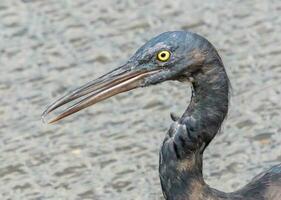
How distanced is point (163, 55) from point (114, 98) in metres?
3.45

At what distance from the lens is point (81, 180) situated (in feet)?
30.8

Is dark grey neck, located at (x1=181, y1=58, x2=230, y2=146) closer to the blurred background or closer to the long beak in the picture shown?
the long beak

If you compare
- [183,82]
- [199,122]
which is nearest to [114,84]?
[183,82]

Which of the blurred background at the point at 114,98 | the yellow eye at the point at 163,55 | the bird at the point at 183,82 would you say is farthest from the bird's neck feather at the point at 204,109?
the blurred background at the point at 114,98

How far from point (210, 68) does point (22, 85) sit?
417cm

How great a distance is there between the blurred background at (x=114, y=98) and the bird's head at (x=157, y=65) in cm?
201

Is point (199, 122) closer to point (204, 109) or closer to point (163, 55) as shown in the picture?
point (204, 109)

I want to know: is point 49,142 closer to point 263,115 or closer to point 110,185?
point 110,185

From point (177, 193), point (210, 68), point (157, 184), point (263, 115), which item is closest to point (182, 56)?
point (210, 68)

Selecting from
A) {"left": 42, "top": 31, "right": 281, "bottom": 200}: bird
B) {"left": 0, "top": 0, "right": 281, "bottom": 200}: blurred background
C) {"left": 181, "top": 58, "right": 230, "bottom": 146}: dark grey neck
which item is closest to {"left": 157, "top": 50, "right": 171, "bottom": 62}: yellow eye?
{"left": 42, "top": 31, "right": 281, "bottom": 200}: bird

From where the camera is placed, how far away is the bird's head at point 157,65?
7.06m

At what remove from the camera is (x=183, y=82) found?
283 inches

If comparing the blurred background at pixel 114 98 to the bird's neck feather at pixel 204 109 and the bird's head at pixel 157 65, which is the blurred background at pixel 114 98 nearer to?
the bird's neck feather at pixel 204 109

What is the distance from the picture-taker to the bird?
7.07m
